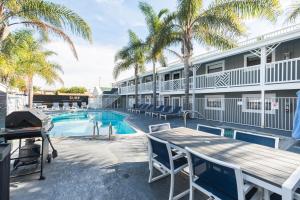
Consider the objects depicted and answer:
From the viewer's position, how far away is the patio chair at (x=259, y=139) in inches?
155

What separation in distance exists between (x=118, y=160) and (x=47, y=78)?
57.3ft

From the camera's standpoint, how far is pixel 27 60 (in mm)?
16641

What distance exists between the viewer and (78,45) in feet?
29.0

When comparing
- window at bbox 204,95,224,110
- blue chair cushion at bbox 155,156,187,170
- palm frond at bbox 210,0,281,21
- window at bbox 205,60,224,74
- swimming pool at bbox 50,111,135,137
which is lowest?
swimming pool at bbox 50,111,135,137

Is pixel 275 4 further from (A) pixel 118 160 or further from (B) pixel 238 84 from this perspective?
(A) pixel 118 160

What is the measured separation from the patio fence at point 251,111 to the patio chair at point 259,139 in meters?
8.16

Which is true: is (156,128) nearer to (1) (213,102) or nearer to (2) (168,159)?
(2) (168,159)

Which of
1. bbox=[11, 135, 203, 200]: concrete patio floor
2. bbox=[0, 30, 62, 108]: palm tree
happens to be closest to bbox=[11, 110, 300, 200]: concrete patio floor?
bbox=[11, 135, 203, 200]: concrete patio floor

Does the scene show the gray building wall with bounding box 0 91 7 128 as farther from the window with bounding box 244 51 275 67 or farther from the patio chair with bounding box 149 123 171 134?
the window with bounding box 244 51 275 67

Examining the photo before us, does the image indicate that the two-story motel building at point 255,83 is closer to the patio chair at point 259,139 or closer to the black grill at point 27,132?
the patio chair at point 259,139

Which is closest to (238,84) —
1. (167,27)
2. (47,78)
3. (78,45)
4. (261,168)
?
(167,27)

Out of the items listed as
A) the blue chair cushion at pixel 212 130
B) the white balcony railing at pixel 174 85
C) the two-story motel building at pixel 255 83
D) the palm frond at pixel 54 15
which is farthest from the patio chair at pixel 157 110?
the blue chair cushion at pixel 212 130

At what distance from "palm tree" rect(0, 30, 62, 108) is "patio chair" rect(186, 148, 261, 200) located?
10.7m

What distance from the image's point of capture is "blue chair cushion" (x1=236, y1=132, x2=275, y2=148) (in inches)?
157
